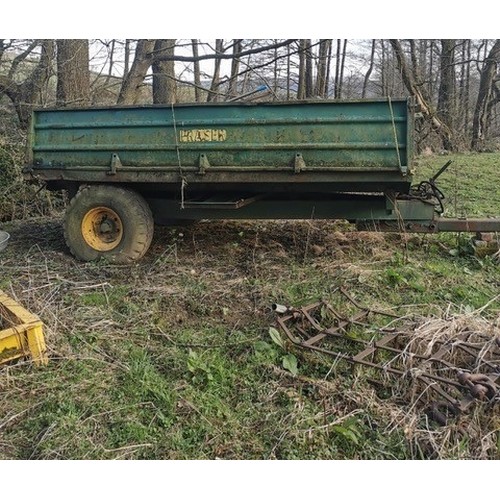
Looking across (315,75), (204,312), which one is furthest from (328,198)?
(315,75)

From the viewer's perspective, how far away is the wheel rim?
17.3ft

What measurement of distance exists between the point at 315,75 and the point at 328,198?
1550 centimetres

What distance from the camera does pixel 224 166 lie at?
480cm

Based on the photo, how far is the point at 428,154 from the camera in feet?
47.2

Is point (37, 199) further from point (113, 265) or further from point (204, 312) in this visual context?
point (204, 312)

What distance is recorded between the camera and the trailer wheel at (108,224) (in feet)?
16.9

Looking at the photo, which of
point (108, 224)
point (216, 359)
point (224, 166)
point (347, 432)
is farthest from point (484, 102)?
point (347, 432)

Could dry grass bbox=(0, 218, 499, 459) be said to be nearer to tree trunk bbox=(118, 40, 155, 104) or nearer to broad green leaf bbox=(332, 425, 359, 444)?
broad green leaf bbox=(332, 425, 359, 444)

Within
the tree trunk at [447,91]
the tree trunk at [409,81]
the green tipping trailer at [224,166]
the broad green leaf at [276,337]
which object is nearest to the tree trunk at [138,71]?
the green tipping trailer at [224,166]

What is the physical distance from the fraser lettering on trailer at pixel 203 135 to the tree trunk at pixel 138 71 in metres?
4.93

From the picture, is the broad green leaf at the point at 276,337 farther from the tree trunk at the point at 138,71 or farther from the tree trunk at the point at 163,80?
the tree trunk at the point at 163,80

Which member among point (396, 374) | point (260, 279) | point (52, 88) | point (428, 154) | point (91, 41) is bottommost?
point (396, 374)

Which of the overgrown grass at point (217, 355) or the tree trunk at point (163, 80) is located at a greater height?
the tree trunk at point (163, 80)

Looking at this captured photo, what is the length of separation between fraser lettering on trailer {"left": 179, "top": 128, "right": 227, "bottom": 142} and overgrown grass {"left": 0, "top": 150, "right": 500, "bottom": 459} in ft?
3.91
